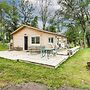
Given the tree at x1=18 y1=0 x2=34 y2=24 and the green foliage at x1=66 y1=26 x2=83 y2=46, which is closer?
the green foliage at x1=66 y1=26 x2=83 y2=46

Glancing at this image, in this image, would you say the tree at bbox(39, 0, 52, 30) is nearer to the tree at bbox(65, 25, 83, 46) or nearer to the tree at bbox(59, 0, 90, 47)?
the tree at bbox(59, 0, 90, 47)

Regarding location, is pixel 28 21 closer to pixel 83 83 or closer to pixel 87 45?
pixel 87 45

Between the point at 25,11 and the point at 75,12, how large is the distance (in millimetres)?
12889

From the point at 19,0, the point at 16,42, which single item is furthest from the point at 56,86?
the point at 19,0

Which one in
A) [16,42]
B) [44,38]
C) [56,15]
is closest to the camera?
[44,38]

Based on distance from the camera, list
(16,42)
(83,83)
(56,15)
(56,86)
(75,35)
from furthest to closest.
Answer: (75,35)
(56,15)
(16,42)
(83,83)
(56,86)

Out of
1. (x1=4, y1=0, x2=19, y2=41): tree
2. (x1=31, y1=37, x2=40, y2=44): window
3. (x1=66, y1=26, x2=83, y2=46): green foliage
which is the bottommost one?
(x1=31, y1=37, x2=40, y2=44): window

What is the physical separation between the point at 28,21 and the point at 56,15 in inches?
315

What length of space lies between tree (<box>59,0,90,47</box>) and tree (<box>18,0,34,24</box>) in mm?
9080

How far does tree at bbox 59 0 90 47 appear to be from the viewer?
142 ft

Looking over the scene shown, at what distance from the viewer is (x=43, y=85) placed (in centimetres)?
909

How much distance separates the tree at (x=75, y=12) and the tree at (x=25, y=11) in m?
9.08

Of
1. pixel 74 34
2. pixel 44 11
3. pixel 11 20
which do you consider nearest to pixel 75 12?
pixel 74 34

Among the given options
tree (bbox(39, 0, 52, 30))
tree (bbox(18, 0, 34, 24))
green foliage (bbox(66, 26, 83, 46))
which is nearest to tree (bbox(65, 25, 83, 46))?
green foliage (bbox(66, 26, 83, 46))
